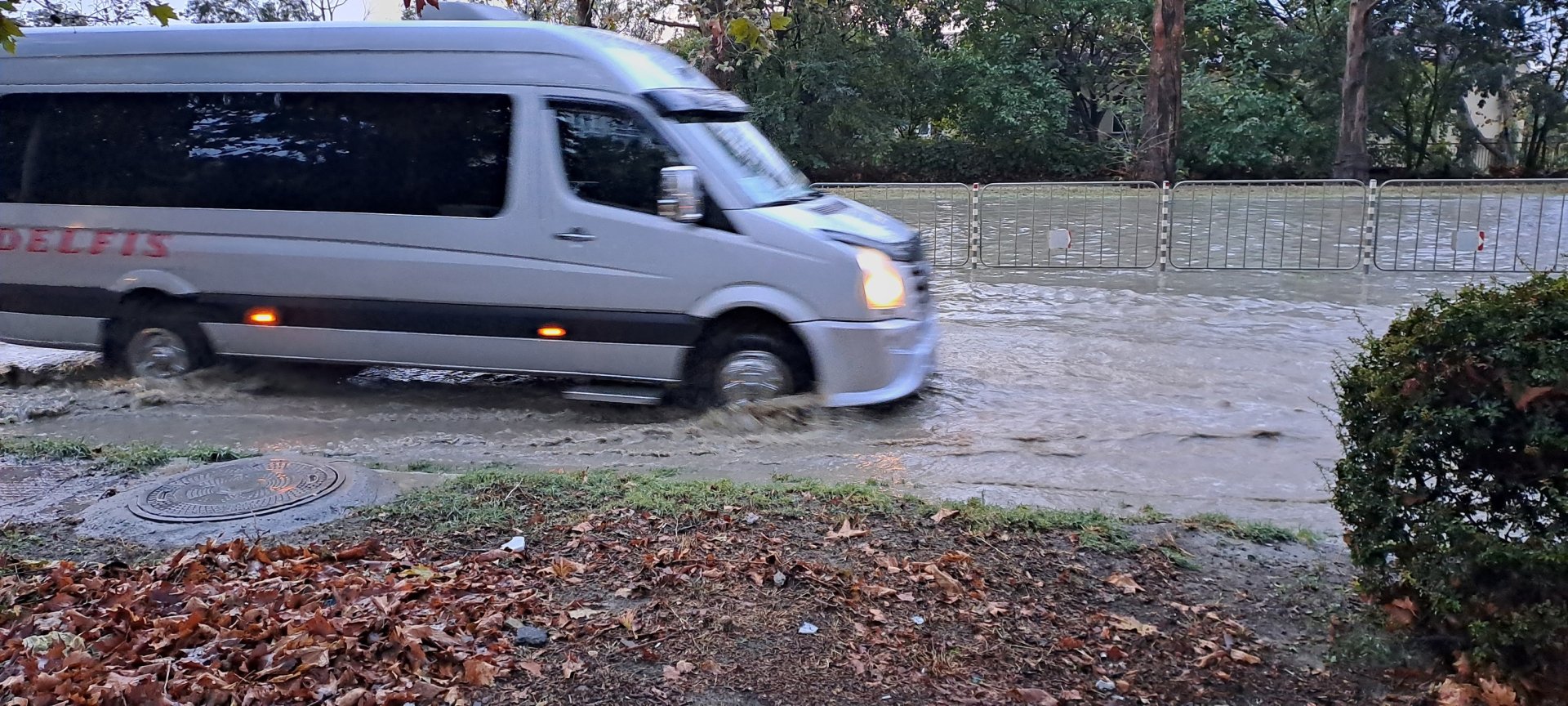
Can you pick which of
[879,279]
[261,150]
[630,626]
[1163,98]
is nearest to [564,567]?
[630,626]

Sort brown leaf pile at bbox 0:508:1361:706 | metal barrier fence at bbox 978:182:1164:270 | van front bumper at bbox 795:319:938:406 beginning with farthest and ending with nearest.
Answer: metal barrier fence at bbox 978:182:1164:270 → van front bumper at bbox 795:319:938:406 → brown leaf pile at bbox 0:508:1361:706

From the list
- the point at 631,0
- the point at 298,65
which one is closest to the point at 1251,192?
the point at 631,0

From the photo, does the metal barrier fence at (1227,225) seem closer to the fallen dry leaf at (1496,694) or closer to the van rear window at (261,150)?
the van rear window at (261,150)

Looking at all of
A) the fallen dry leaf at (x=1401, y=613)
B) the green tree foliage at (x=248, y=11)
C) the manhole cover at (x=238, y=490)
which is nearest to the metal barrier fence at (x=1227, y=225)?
the green tree foliage at (x=248, y=11)

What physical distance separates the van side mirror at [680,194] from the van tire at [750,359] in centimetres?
80

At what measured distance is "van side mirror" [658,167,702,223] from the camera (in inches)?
278

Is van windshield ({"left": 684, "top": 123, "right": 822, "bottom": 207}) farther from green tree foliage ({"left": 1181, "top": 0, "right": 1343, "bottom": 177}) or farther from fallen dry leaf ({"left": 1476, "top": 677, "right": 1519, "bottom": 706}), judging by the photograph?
green tree foliage ({"left": 1181, "top": 0, "right": 1343, "bottom": 177})

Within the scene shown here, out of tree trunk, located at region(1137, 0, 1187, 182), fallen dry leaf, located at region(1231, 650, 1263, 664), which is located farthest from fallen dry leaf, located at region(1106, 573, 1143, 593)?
tree trunk, located at region(1137, 0, 1187, 182)

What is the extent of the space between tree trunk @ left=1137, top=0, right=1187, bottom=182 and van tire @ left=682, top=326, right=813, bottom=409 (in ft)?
74.3

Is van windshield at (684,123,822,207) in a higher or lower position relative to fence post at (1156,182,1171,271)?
higher

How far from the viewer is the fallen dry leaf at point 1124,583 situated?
4.09m

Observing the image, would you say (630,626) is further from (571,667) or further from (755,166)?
(755,166)

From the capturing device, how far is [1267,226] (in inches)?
658

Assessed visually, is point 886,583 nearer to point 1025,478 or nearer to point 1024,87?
point 1025,478
